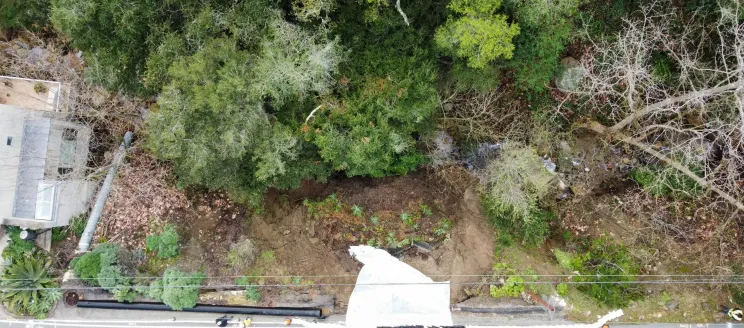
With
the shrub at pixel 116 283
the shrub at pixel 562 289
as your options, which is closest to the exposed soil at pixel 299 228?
the shrub at pixel 116 283

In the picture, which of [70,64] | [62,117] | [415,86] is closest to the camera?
[415,86]

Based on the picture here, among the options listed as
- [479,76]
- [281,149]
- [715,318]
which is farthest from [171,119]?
[715,318]

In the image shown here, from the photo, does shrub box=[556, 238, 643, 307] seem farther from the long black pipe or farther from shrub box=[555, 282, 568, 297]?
the long black pipe

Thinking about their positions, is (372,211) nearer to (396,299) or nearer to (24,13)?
(396,299)

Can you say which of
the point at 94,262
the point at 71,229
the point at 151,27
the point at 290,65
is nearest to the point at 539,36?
the point at 290,65

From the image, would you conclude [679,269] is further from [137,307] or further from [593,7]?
[137,307]

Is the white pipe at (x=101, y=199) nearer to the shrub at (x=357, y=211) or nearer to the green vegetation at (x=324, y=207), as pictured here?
the green vegetation at (x=324, y=207)
